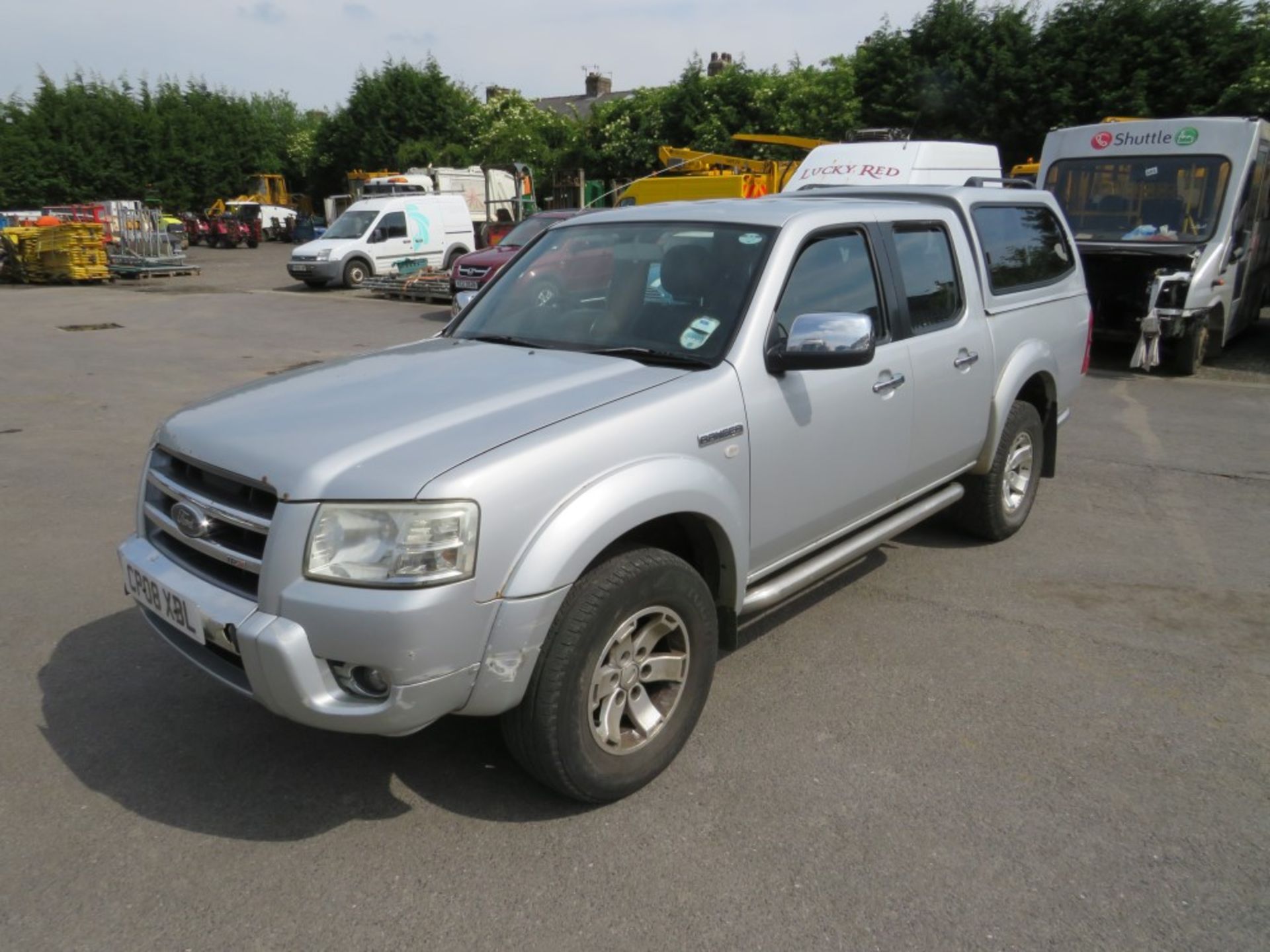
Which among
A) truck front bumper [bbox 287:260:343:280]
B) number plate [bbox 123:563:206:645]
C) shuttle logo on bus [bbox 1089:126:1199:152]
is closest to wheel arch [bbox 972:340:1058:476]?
number plate [bbox 123:563:206:645]

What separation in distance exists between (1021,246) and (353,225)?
19.8 metres

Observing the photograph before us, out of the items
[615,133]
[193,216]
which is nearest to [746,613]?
[615,133]

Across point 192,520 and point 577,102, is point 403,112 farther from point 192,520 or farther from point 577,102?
point 192,520

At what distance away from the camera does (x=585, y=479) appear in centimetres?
279

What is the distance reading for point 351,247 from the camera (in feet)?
71.2

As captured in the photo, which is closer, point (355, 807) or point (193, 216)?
point (355, 807)

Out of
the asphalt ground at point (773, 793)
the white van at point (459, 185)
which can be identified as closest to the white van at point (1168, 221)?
the asphalt ground at point (773, 793)

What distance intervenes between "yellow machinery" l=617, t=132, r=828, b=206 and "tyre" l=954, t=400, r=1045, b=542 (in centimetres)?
1062

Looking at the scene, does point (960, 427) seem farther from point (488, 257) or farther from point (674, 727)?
point (488, 257)

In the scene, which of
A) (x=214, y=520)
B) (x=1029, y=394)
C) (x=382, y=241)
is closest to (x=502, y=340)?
(x=214, y=520)

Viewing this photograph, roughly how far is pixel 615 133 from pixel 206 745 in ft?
114

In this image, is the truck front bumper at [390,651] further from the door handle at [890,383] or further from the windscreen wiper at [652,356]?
the door handle at [890,383]

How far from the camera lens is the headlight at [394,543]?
2.52 metres

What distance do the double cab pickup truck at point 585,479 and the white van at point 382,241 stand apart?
735 inches
